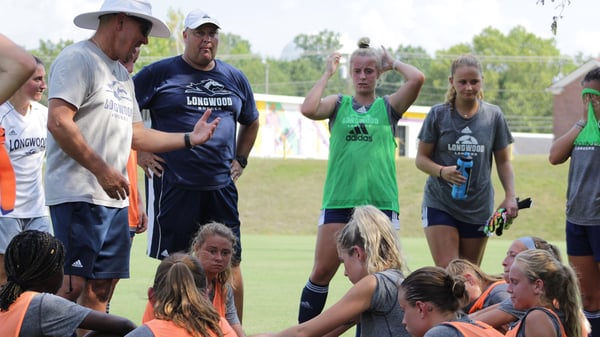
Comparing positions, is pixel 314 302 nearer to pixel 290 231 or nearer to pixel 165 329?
pixel 165 329

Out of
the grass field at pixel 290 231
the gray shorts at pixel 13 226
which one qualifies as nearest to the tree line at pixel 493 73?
the grass field at pixel 290 231

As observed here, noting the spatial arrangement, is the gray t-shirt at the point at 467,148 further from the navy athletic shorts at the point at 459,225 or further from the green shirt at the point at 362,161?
the green shirt at the point at 362,161

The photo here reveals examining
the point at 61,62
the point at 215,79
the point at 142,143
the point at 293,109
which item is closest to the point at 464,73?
the point at 215,79

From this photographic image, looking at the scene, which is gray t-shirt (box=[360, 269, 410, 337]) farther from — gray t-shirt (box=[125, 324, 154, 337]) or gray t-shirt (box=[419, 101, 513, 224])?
gray t-shirt (box=[419, 101, 513, 224])

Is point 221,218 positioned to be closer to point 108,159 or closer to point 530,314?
point 108,159

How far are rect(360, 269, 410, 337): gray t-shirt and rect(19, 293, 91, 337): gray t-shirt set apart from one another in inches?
57.9

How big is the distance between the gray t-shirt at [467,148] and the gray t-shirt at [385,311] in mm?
3053

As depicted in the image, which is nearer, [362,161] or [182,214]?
[182,214]

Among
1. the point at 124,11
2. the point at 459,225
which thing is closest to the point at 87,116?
the point at 124,11

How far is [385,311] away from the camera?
200 inches

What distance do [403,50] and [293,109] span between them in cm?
5232

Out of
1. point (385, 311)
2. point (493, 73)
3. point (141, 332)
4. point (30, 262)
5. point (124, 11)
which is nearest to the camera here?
point (141, 332)

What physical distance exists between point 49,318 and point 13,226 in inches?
141

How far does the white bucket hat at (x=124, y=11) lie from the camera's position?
605 centimetres
